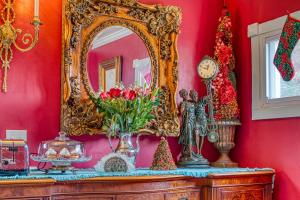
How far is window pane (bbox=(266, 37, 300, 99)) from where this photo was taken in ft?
10.8

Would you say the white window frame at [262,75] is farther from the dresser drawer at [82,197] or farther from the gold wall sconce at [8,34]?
the gold wall sconce at [8,34]

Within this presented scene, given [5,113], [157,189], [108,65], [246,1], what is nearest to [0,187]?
[5,113]

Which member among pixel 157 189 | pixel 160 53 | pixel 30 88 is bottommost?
pixel 157 189

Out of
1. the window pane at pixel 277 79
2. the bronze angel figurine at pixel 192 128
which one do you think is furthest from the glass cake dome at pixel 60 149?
the window pane at pixel 277 79

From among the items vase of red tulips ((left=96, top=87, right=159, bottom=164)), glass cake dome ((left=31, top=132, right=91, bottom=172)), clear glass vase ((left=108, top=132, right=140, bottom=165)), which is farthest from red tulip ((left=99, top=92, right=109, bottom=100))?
glass cake dome ((left=31, top=132, right=91, bottom=172))

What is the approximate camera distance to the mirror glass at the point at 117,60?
3.19m

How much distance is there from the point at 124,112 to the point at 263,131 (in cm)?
115

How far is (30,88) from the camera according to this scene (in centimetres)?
293

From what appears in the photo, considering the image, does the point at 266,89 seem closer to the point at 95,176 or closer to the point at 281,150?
the point at 281,150

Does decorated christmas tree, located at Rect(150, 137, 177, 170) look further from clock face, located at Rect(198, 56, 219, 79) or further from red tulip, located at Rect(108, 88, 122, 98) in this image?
clock face, located at Rect(198, 56, 219, 79)

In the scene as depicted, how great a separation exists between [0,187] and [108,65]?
1265 millimetres

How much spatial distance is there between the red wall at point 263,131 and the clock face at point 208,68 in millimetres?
373

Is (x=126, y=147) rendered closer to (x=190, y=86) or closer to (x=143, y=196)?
(x=143, y=196)

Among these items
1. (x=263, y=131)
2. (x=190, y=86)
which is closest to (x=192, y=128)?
(x=190, y=86)
